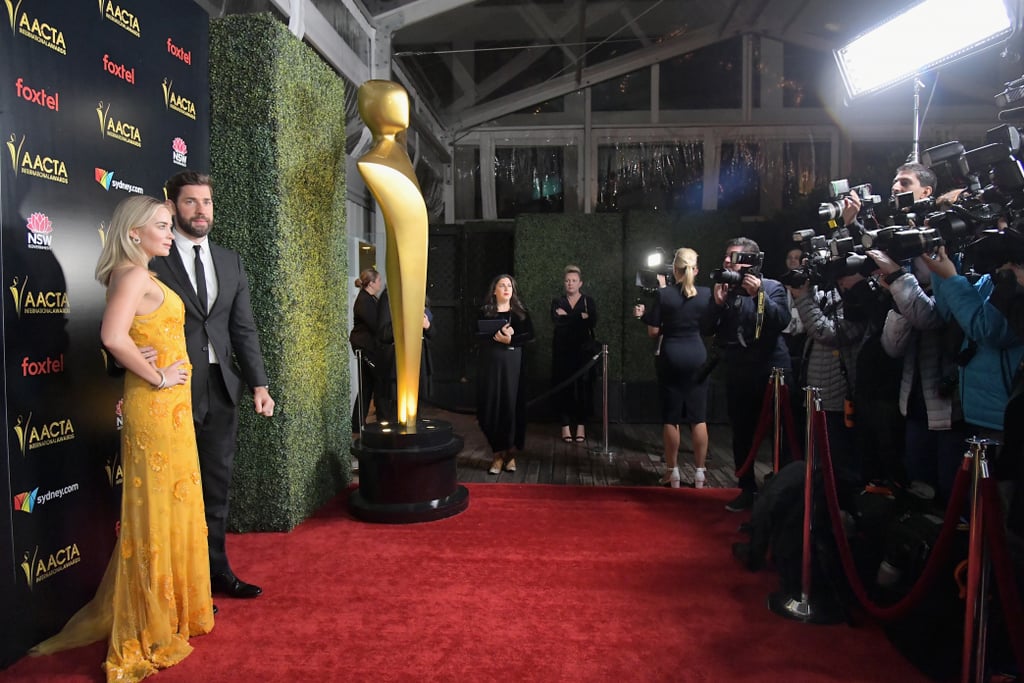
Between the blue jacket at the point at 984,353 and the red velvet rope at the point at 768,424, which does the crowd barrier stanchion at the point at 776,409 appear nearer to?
the red velvet rope at the point at 768,424

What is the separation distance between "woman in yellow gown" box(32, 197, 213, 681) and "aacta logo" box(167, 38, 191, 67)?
4.30 ft

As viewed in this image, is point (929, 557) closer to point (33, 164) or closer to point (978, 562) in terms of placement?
point (978, 562)

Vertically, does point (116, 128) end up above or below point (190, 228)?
above

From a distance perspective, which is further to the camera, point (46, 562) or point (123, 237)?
point (46, 562)

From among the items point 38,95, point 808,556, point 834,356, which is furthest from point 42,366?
point 834,356

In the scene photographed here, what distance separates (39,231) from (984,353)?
10.9ft

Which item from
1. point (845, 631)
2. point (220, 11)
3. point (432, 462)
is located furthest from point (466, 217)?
point (845, 631)

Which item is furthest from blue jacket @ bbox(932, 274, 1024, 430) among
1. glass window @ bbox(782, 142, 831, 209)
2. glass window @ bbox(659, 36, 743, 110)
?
glass window @ bbox(659, 36, 743, 110)

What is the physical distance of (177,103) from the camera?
10.6ft

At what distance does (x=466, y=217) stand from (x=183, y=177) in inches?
286

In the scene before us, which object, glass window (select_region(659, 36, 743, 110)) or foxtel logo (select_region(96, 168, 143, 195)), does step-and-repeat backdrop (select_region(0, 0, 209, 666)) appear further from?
glass window (select_region(659, 36, 743, 110))

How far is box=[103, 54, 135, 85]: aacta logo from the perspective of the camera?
2.69 m

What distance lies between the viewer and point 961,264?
2.81 m

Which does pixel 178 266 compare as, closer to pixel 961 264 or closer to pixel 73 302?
pixel 73 302
